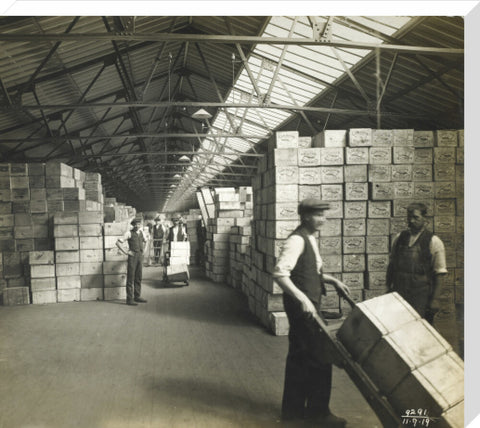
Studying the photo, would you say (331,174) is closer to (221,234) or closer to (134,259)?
(134,259)

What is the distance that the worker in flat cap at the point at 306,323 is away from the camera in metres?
3.39

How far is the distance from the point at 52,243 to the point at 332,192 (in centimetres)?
709

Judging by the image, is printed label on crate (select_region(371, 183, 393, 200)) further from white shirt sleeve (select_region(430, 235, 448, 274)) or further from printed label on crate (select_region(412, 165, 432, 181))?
white shirt sleeve (select_region(430, 235, 448, 274))

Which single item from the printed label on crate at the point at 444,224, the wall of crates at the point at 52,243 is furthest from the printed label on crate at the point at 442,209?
the wall of crates at the point at 52,243

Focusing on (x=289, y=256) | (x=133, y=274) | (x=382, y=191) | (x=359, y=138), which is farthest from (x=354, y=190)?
(x=133, y=274)

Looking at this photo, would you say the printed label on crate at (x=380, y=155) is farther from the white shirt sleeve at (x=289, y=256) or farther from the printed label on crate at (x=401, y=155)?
the white shirt sleeve at (x=289, y=256)

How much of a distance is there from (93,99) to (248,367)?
11061 millimetres

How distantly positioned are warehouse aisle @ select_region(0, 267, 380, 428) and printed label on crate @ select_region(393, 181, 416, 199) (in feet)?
10.00

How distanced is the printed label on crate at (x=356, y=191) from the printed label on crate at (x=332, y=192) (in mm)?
118

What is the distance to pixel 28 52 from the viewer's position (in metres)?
7.93

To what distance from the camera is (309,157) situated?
6.41 meters

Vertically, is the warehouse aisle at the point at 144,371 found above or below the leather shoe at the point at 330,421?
below

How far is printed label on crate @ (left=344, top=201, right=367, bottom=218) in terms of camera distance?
250 inches
